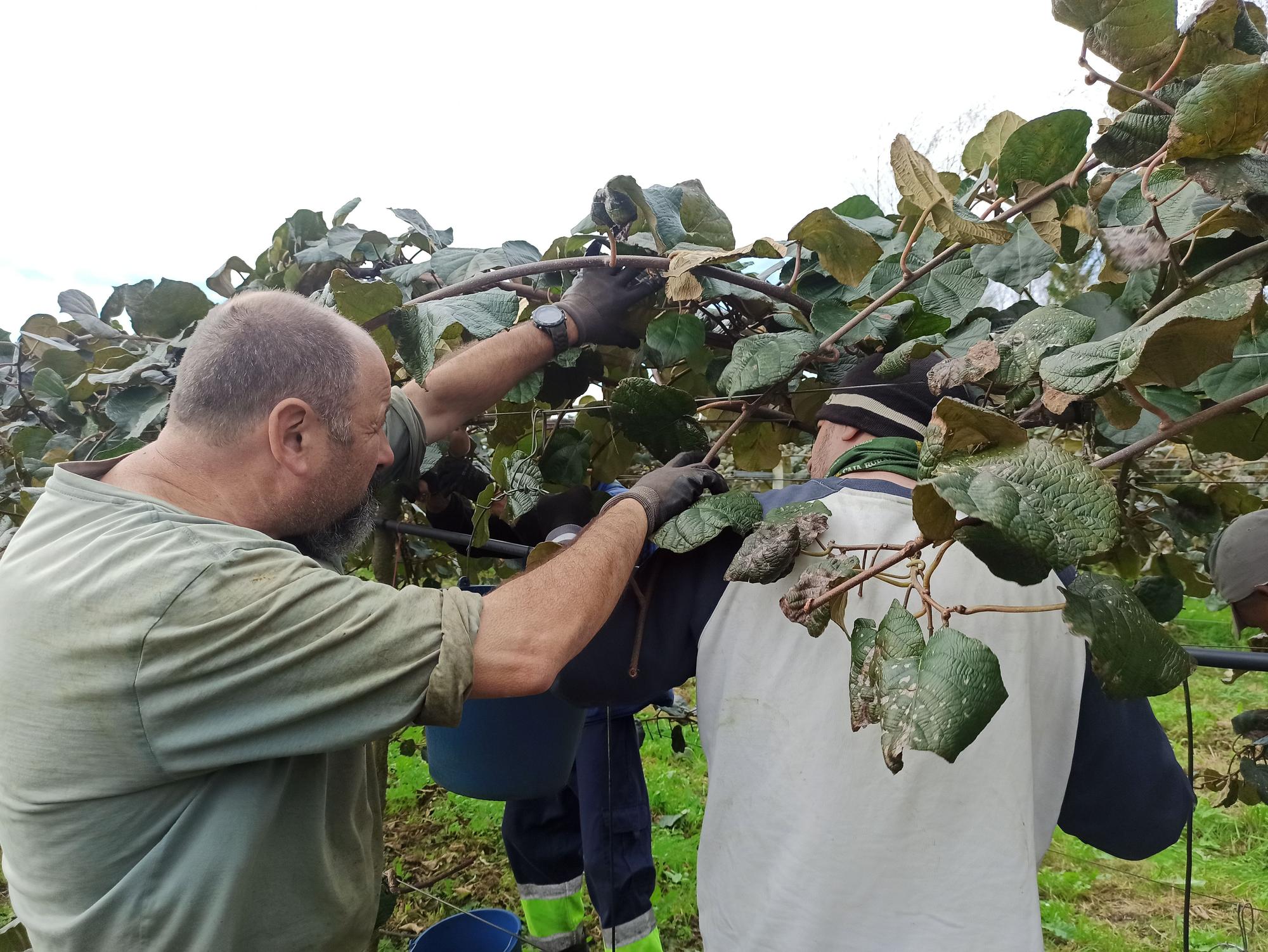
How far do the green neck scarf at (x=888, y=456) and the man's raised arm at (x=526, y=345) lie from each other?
0.55 meters

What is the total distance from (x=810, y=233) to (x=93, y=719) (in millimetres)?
1230

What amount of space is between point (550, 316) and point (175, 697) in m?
0.90

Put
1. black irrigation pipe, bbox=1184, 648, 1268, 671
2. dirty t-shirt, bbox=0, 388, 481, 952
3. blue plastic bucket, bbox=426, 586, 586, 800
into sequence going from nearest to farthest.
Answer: dirty t-shirt, bbox=0, 388, 481, 952 → black irrigation pipe, bbox=1184, 648, 1268, 671 → blue plastic bucket, bbox=426, 586, 586, 800

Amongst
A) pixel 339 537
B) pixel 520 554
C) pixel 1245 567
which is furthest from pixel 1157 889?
pixel 339 537

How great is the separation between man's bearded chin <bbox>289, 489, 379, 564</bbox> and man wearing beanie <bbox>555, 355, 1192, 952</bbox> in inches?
19.9

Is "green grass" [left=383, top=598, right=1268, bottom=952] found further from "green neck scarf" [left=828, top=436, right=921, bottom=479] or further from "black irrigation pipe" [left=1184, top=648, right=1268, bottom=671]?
"green neck scarf" [left=828, top=436, right=921, bottom=479]

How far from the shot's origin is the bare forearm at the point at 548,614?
1.09 metres

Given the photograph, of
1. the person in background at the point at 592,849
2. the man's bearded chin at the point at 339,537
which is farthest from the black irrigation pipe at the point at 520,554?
the person in background at the point at 592,849

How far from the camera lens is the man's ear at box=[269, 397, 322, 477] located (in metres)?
1.22

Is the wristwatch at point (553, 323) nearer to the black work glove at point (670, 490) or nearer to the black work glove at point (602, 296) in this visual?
the black work glove at point (602, 296)

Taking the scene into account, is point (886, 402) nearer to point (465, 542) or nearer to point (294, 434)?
point (294, 434)

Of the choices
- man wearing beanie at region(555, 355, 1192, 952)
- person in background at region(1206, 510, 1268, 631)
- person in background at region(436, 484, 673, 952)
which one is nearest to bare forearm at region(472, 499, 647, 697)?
man wearing beanie at region(555, 355, 1192, 952)

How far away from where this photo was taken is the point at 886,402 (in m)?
1.22

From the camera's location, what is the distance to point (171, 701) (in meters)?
1.00
